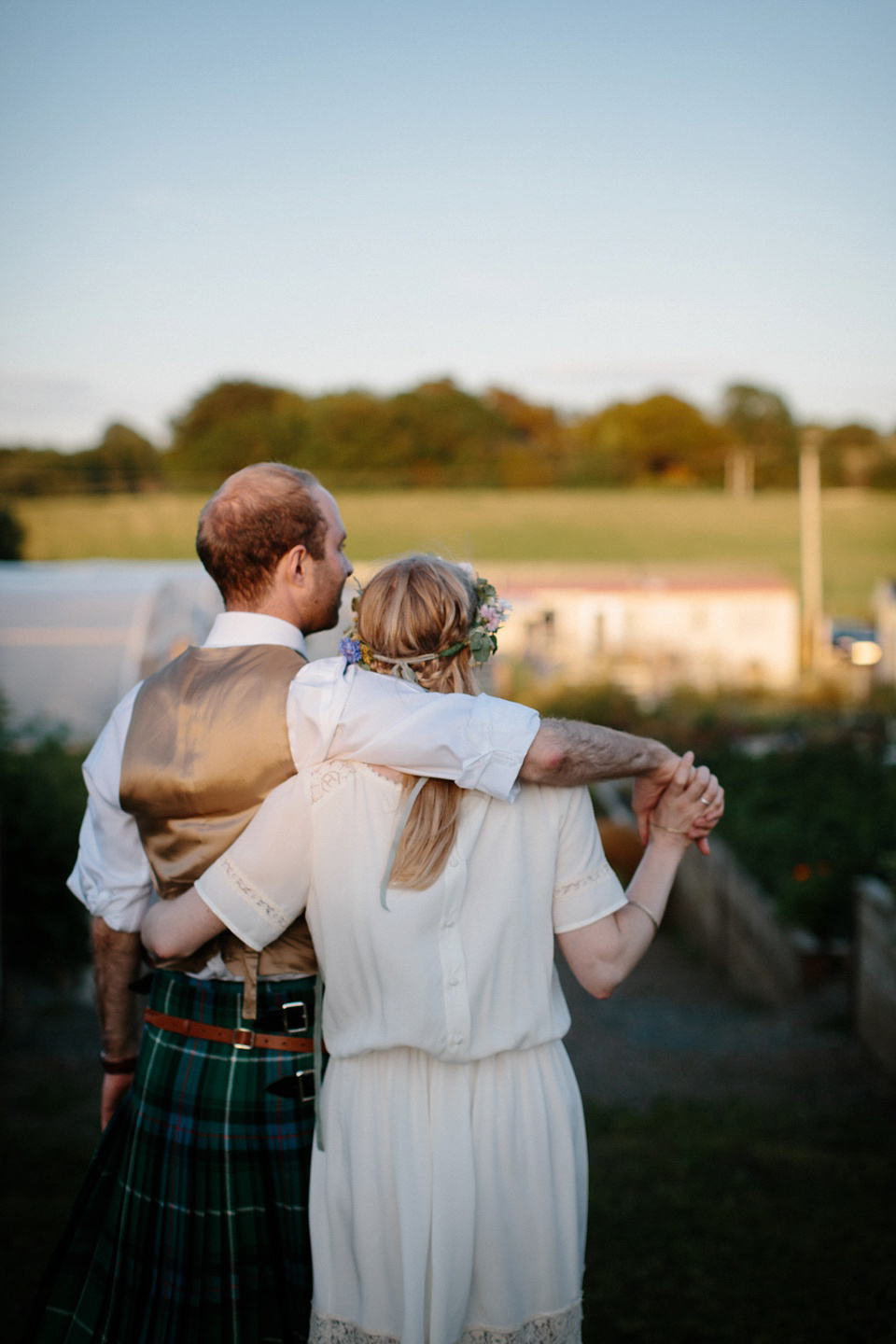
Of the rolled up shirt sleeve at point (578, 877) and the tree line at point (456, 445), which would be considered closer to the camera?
the rolled up shirt sleeve at point (578, 877)

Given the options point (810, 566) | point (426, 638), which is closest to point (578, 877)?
point (426, 638)

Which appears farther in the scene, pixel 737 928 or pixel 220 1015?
pixel 737 928

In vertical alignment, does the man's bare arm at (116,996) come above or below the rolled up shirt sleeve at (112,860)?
below

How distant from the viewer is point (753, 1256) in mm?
3420

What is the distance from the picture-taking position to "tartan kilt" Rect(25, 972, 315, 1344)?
5.94ft

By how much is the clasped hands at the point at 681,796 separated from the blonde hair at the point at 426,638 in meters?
0.34

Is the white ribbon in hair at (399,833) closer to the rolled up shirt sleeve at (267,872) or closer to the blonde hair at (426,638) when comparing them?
the blonde hair at (426,638)

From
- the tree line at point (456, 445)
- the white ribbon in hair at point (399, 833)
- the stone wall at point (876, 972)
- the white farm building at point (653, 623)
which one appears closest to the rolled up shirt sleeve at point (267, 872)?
the white ribbon in hair at point (399, 833)

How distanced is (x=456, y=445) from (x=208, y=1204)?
48.7 m

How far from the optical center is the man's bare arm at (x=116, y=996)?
204cm

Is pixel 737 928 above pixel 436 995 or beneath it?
beneath

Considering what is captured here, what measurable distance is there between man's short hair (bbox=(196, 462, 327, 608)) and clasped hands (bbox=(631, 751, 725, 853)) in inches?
27.5

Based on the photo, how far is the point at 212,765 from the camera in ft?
5.98

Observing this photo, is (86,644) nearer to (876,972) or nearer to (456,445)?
(876,972)
